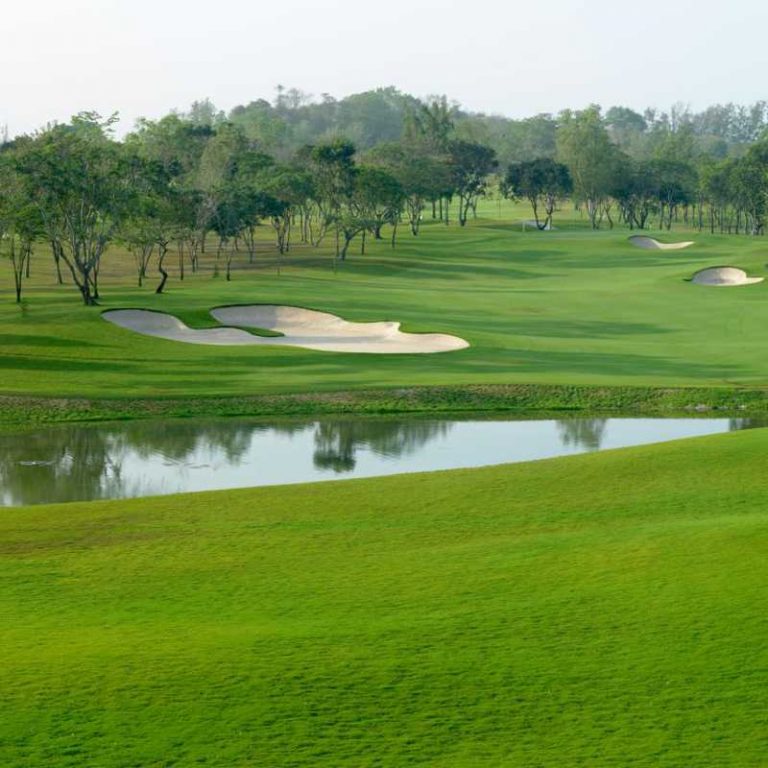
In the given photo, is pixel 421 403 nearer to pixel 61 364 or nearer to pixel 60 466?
pixel 60 466

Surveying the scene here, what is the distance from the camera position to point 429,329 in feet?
196

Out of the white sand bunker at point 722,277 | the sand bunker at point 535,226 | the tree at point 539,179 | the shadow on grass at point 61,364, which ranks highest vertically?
the tree at point 539,179

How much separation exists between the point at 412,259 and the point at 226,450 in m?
75.4

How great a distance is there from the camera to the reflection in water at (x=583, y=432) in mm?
38731

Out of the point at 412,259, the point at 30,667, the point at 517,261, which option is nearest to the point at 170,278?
the point at 412,259

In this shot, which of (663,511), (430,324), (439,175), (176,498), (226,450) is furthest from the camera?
(439,175)

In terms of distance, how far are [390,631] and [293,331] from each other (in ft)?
152

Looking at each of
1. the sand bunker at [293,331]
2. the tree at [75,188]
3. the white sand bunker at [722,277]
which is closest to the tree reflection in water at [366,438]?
the sand bunker at [293,331]

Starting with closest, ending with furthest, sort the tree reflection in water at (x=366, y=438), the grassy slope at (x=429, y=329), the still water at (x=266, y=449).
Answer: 1. the still water at (x=266, y=449)
2. the tree reflection in water at (x=366, y=438)
3. the grassy slope at (x=429, y=329)

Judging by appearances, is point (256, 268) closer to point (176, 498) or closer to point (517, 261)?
point (517, 261)

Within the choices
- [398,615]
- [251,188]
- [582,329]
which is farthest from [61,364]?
[251,188]

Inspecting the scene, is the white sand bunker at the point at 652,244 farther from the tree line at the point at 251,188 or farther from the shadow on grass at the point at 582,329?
the shadow on grass at the point at 582,329

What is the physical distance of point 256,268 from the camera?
99.4 metres

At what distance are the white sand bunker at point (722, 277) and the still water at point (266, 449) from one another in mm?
49304
